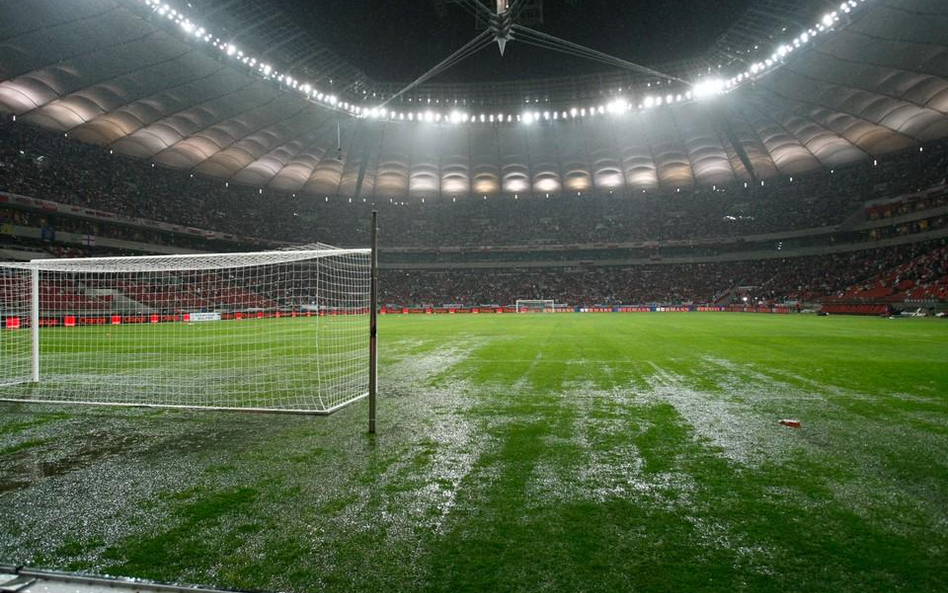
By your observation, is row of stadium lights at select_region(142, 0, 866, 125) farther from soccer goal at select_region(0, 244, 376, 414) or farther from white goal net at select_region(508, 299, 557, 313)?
white goal net at select_region(508, 299, 557, 313)

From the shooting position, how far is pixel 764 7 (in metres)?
31.9

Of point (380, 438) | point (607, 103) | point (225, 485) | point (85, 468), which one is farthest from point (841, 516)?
point (607, 103)

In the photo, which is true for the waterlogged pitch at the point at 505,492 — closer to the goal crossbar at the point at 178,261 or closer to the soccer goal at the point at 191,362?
the soccer goal at the point at 191,362

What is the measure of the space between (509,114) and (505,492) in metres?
49.5

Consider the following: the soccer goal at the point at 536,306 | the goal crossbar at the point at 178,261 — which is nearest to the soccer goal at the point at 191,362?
the goal crossbar at the point at 178,261

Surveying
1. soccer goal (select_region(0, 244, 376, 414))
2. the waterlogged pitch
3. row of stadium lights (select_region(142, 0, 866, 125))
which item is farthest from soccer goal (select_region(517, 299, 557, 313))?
the waterlogged pitch

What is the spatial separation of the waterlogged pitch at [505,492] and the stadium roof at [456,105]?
105 ft

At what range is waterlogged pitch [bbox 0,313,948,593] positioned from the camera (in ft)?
8.14

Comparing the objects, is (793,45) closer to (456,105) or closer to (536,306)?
(456,105)

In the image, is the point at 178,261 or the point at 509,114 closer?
the point at 178,261

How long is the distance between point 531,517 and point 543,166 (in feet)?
188

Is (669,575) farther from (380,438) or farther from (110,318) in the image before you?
(110,318)

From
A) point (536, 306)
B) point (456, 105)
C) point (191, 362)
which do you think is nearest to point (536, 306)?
point (536, 306)

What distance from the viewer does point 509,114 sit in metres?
48.6
